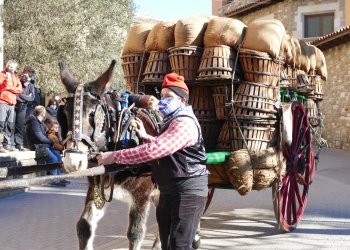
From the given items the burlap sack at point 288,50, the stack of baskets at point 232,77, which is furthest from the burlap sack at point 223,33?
the burlap sack at point 288,50

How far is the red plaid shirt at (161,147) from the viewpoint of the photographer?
12.8ft

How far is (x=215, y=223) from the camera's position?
8.03 meters

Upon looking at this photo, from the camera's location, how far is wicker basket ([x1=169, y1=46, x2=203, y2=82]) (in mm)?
6258

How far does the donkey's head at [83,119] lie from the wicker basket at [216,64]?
1651 millimetres

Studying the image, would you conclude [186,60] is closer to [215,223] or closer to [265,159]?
[265,159]

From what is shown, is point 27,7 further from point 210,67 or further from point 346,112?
point 346,112

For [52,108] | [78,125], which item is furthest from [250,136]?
[52,108]

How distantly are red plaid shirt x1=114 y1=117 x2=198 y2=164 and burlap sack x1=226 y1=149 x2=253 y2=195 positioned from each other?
2218 millimetres

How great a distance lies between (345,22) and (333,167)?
13.6 metres

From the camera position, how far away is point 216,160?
5.87 meters

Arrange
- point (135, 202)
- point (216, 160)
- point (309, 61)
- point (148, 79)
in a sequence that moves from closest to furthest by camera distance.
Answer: point (135, 202)
point (216, 160)
point (148, 79)
point (309, 61)

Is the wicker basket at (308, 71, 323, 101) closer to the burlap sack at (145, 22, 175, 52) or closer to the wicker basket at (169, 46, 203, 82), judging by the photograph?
the wicker basket at (169, 46, 203, 82)

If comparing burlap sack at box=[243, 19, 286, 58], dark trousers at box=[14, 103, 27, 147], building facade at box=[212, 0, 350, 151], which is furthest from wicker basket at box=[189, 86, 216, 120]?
building facade at box=[212, 0, 350, 151]

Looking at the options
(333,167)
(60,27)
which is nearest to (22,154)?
(60,27)
